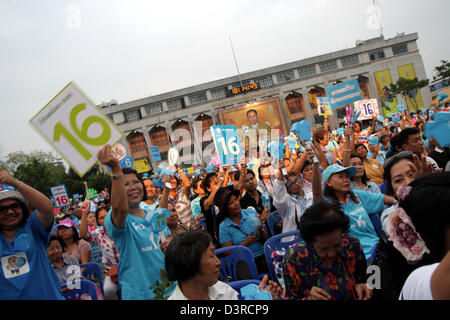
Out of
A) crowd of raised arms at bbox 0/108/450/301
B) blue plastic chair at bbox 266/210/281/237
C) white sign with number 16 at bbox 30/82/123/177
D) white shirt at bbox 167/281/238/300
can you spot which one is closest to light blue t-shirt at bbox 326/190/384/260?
crowd of raised arms at bbox 0/108/450/301

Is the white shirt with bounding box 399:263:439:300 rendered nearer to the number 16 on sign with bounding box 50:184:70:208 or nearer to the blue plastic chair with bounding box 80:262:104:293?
the blue plastic chair with bounding box 80:262:104:293

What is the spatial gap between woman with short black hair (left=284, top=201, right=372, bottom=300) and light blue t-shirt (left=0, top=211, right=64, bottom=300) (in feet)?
5.25

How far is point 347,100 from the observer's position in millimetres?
7129

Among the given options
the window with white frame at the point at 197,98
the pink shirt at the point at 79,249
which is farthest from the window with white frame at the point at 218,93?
the pink shirt at the point at 79,249

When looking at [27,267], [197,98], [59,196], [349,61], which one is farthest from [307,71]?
[27,267]

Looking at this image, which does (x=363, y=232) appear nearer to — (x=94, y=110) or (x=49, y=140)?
(x=94, y=110)

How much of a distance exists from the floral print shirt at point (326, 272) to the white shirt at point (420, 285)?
0.83 meters

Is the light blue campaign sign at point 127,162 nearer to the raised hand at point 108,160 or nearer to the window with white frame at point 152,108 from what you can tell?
the raised hand at point 108,160

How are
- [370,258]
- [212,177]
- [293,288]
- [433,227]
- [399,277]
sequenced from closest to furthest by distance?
[433,227], [399,277], [293,288], [370,258], [212,177]

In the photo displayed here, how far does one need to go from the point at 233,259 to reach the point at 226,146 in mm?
3358

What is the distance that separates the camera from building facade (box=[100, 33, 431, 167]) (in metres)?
41.0

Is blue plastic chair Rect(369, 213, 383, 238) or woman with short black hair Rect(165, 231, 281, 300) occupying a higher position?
woman with short black hair Rect(165, 231, 281, 300)
